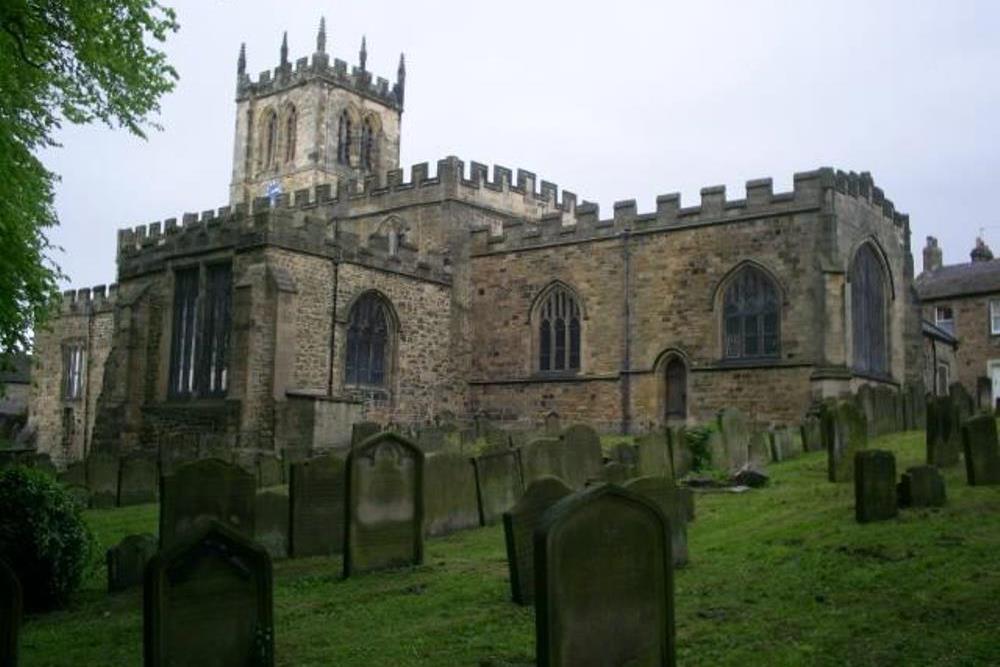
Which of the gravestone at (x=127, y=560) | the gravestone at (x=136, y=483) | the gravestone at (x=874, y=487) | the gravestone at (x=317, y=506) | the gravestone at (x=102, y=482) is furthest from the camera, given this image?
the gravestone at (x=136, y=483)

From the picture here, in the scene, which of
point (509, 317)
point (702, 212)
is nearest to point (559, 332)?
point (509, 317)

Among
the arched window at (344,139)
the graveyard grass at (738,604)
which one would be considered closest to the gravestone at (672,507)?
the graveyard grass at (738,604)

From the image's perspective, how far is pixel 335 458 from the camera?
34.0 ft

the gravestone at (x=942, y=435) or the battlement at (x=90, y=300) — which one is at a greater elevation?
the battlement at (x=90, y=300)

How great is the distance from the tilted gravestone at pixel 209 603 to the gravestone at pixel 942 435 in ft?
28.9

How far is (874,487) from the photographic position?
9008 millimetres

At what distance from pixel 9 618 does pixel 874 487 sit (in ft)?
22.8

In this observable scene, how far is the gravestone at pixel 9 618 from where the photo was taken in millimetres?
5000

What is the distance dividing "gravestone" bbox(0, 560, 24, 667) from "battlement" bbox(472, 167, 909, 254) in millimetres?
22453

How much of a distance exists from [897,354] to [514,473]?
19055 millimetres

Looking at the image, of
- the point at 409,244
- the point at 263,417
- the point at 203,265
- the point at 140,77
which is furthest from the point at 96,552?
the point at 409,244

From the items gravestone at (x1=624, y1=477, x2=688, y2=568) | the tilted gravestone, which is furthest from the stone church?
the tilted gravestone

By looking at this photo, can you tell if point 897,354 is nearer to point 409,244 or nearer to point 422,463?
point 409,244

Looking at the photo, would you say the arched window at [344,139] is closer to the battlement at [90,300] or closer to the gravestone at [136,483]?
the battlement at [90,300]
